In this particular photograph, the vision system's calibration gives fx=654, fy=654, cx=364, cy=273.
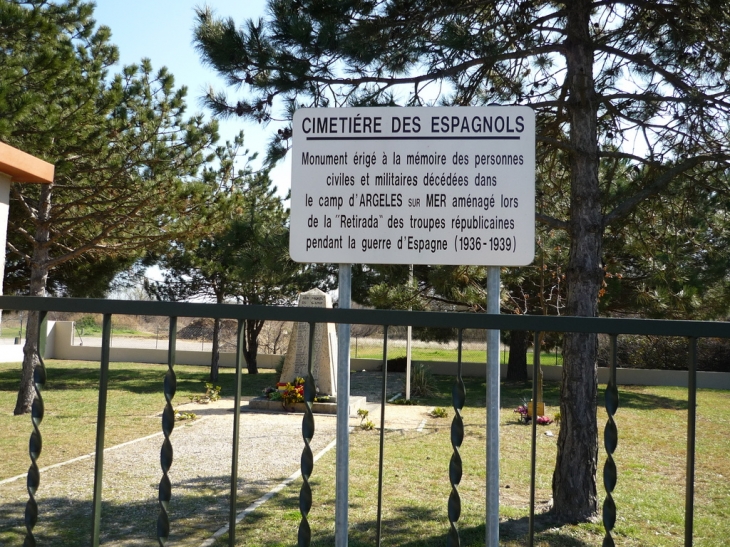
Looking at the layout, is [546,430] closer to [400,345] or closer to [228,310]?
[228,310]

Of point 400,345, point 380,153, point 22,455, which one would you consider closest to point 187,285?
point 400,345

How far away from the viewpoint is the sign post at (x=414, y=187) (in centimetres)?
251

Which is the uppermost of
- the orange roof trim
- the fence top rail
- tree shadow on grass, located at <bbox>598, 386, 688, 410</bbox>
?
the orange roof trim

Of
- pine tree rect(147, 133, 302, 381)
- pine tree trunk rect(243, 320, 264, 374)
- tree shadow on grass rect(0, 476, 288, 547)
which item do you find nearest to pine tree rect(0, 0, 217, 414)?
pine tree rect(147, 133, 302, 381)

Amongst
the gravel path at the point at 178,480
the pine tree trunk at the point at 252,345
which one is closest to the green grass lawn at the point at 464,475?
the gravel path at the point at 178,480

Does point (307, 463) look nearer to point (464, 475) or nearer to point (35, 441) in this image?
point (35, 441)

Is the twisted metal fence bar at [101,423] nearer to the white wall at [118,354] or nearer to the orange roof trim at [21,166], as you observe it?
the orange roof trim at [21,166]

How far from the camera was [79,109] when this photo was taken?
10.3 meters

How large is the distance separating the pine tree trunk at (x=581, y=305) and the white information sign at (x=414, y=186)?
3539mm

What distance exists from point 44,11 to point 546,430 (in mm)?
10865

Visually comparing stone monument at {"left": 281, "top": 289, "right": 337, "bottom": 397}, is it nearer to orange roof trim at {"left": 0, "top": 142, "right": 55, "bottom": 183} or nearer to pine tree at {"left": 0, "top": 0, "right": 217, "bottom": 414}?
pine tree at {"left": 0, "top": 0, "right": 217, "bottom": 414}

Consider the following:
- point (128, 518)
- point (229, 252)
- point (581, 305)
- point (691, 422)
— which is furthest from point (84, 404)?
point (691, 422)

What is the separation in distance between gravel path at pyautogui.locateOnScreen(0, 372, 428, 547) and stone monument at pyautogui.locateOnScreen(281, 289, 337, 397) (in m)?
1.75

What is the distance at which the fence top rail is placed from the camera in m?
1.76
